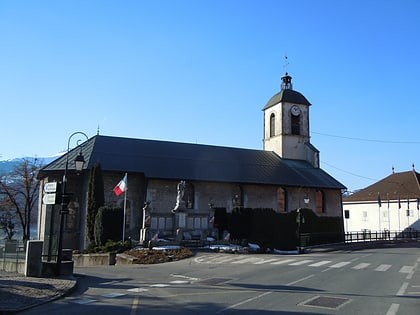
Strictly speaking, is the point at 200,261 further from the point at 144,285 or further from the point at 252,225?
the point at 252,225

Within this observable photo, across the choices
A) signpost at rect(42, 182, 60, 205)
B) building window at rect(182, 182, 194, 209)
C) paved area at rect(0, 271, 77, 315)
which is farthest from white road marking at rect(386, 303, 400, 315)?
building window at rect(182, 182, 194, 209)

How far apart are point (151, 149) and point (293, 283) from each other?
27885mm

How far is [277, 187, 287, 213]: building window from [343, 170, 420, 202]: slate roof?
20.3 meters

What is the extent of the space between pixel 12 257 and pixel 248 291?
11.5 meters

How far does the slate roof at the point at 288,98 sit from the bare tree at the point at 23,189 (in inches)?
1111

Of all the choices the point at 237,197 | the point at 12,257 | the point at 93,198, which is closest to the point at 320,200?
the point at 237,197

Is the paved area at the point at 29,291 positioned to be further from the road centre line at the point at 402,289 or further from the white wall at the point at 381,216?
the white wall at the point at 381,216

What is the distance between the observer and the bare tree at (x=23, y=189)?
46.8 m

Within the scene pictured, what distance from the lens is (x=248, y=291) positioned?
11.3 meters

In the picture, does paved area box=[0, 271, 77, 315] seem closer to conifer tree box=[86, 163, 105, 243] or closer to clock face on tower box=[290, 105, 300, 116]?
conifer tree box=[86, 163, 105, 243]

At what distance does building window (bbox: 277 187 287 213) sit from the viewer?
41375 millimetres

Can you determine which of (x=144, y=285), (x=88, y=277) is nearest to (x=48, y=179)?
(x=88, y=277)

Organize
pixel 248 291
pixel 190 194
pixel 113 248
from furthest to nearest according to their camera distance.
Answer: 1. pixel 190 194
2. pixel 113 248
3. pixel 248 291

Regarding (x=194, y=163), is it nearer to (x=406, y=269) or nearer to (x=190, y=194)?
(x=190, y=194)
